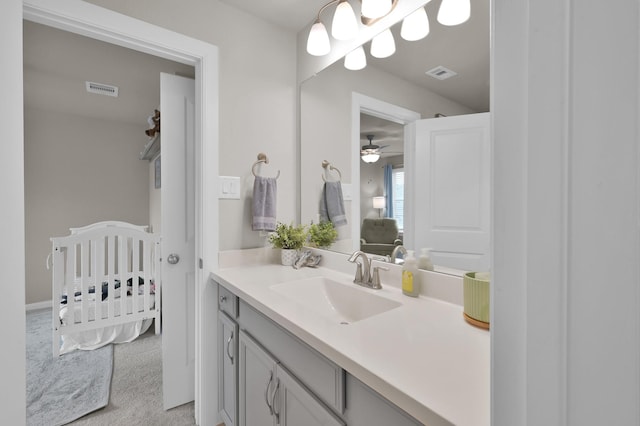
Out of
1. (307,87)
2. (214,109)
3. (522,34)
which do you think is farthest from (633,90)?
(307,87)

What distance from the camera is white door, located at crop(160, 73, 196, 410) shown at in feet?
5.92

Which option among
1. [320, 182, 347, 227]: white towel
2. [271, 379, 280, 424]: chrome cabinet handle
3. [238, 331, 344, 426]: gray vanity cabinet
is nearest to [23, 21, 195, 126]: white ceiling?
[320, 182, 347, 227]: white towel

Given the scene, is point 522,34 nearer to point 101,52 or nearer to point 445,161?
point 445,161

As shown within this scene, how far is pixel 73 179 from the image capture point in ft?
13.0

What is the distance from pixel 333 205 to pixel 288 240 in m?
0.34

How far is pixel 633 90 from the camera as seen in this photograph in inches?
9.8

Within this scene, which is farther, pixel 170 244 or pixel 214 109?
pixel 170 244

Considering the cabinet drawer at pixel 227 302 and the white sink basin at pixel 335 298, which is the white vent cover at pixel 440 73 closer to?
the white sink basin at pixel 335 298

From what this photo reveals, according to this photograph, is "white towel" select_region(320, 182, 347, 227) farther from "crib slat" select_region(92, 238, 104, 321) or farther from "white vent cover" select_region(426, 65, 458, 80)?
"crib slat" select_region(92, 238, 104, 321)

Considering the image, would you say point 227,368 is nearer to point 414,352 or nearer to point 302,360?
point 302,360

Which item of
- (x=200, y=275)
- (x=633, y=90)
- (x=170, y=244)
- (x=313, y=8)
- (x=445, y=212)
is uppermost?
(x=313, y=8)

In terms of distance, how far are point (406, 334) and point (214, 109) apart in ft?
4.82

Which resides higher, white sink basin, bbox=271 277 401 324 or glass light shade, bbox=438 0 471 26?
glass light shade, bbox=438 0 471 26

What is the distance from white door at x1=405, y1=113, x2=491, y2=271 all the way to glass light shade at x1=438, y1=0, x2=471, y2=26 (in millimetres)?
349
